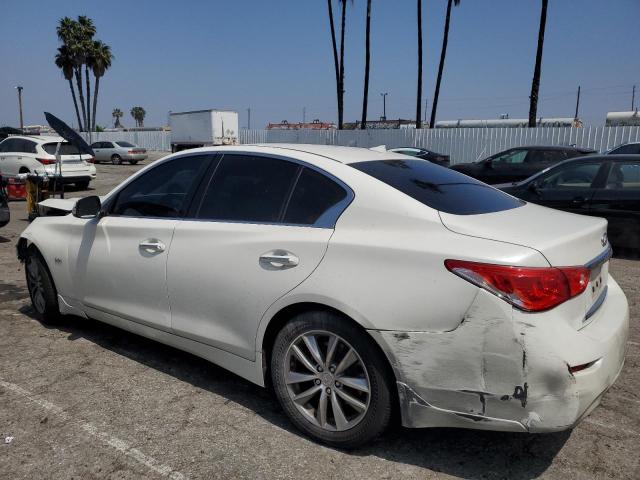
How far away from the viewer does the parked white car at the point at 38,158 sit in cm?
1534

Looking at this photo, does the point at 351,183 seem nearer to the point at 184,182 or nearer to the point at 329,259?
the point at 329,259

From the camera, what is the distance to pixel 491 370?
7.48 feet

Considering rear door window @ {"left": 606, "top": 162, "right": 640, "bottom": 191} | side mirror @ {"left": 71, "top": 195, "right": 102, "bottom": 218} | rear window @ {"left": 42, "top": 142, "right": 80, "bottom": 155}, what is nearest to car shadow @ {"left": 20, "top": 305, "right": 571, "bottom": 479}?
side mirror @ {"left": 71, "top": 195, "right": 102, "bottom": 218}

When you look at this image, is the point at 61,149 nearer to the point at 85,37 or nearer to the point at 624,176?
the point at 624,176

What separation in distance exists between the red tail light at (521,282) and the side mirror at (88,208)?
8.96 ft

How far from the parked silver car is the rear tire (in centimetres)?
2762

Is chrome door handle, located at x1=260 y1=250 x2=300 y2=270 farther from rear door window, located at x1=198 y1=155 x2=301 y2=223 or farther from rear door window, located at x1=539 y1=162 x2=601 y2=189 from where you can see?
rear door window, located at x1=539 y1=162 x2=601 y2=189

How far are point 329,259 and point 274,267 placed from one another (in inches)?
13.6

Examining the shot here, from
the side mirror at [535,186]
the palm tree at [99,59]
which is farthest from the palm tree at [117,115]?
the side mirror at [535,186]

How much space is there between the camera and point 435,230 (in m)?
2.53

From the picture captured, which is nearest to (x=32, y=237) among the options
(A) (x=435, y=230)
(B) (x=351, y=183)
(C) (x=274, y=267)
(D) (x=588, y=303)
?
(C) (x=274, y=267)

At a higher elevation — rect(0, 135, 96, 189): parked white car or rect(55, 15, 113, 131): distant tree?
rect(55, 15, 113, 131): distant tree

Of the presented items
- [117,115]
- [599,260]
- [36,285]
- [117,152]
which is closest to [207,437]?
[599,260]

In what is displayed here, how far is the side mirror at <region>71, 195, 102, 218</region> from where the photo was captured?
3.94 meters
